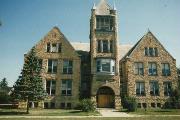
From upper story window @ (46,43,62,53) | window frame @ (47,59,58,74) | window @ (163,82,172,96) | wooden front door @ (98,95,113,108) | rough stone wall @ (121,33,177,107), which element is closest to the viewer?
window frame @ (47,59,58,74)

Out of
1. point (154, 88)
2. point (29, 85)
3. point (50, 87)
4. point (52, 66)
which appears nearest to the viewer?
point (29, 85)

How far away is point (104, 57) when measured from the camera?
4009 cm

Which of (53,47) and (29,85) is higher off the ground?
(53,47)

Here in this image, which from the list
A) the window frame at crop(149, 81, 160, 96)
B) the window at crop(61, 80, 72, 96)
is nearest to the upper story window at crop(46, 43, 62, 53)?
the window at crop(61, 80, 72, 96)

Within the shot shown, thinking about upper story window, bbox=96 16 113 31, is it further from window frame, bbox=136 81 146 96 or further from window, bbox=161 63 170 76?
window, bbox=161 63 170 76

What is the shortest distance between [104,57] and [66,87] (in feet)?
28.4

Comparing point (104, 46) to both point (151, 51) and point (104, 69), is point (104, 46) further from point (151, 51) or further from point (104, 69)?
point (151, 51)

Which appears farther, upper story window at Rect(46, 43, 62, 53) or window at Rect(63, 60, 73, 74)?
upper story window at Rect(46, 43, 62, 53)

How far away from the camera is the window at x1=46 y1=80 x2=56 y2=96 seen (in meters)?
39.7

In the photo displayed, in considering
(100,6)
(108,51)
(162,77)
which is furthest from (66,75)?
(162,77)

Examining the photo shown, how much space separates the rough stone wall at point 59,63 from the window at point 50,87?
1.91 ft

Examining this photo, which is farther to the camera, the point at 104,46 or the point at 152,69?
the point at 152,69

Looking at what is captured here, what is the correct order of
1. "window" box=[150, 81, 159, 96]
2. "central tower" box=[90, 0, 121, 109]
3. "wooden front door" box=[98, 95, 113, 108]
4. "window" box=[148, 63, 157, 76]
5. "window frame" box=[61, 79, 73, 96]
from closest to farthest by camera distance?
"central tower" box=[90, 0, 121, 109] < "window frame" box=[61, 79, 73, 96] < "wooden front door" box=[98, 95, 113, 108] < "window" box=[150, 81, 159, 96] < "window" box=[148, 63, 157, 76]

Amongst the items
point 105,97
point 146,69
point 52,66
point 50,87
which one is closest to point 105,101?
point 105,97
